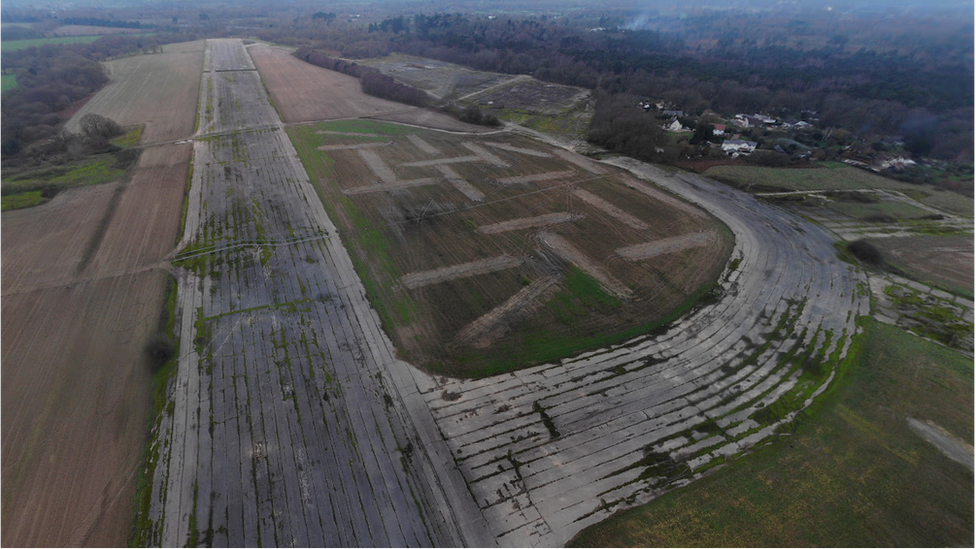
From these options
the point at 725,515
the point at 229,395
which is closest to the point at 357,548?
the point at 229,395

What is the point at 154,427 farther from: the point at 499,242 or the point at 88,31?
the point at 88,31

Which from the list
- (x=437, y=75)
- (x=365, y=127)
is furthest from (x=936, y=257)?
(x=437, y=75)

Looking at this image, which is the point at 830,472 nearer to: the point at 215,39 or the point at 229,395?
the point at 229,395

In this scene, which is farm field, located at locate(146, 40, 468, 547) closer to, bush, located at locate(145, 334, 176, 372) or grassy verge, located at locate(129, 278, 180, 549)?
grassy verge, located at locate(129, 278, 180, 549)

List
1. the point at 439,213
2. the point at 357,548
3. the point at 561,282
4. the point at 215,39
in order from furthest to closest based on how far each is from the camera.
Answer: the point at 215,39
the point at 439,213
the point at 561,282
the point at 357,548

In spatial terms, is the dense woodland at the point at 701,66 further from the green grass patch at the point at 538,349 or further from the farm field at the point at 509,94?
the green grass patch at the point at 538,349

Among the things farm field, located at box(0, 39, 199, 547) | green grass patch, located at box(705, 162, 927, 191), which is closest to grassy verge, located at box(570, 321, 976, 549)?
farm field, located at box(0, 39, 199, 547)

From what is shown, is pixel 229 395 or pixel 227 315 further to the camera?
pixel 227 315
